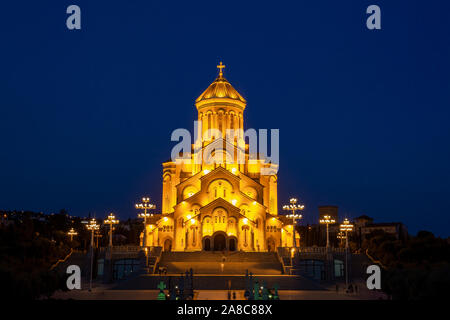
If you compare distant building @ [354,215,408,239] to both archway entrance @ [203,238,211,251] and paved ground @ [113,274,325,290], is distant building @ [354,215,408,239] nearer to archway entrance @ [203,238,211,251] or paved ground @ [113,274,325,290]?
archway entrance @ [203,238,211,251]

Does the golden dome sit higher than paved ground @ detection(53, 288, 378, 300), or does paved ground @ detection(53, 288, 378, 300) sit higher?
the golden dome

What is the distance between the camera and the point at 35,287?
79.1 ft

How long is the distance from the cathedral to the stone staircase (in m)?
3.98

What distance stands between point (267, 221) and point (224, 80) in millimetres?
19325

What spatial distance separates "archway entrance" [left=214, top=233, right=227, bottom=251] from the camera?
49.7 m

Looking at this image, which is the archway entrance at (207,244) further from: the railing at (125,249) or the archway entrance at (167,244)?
the railing at (125,249)

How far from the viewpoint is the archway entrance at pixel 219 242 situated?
49.7 meters

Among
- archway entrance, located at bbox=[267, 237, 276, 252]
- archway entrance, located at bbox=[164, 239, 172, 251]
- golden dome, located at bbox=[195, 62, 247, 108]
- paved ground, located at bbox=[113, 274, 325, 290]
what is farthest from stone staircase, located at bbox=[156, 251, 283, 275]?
golden dome, located at bbox=[195, 62, 247, 108]

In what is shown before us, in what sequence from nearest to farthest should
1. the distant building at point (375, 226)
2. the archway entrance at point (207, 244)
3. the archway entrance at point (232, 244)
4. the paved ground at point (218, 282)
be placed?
the paved ground at point (218, 282) < the archway entrance at point (207, 244) < the archway entrance at point (232, 244) < the distant building at point (375, 226)

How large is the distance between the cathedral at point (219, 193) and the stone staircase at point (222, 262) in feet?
13.1

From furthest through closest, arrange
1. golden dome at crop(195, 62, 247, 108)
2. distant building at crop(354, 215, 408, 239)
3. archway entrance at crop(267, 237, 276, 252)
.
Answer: distant building at crop(354, 215, 408, 239) → golden dome at crop(195, 62, 247, 108) → archway entrance at crop(267, 237, 276, 252)

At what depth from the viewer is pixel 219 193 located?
2087 inches

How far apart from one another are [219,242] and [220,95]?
18.6 metres

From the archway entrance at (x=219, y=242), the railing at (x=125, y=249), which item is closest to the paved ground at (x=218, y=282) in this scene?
the railing at (x=125, y=249)
